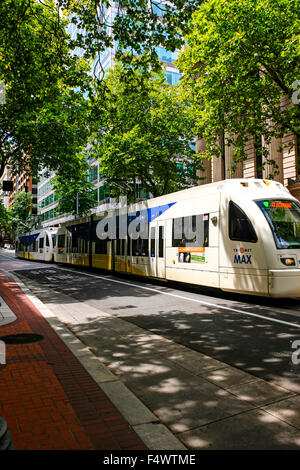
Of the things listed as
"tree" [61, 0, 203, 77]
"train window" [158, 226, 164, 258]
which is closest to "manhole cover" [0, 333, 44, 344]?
"tree" [61, 0, 203, 77]

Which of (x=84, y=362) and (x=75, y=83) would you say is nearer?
(x=84, y=362)

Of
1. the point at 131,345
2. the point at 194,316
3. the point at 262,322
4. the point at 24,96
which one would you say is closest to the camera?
the point at 131,345

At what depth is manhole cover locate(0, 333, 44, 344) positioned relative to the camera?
242 inches

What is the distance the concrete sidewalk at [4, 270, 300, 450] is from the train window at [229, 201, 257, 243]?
14.1 feet

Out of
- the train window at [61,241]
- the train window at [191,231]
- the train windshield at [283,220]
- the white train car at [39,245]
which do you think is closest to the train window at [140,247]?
the train window at [191,231]

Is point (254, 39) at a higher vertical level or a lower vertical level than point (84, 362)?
higher

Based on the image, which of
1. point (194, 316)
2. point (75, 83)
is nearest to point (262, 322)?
point (194, 316)

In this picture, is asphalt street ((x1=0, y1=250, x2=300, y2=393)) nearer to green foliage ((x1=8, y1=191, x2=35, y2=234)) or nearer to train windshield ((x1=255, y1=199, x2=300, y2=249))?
train windshield ((x1=255, y1=199, x2=300, y2=249))

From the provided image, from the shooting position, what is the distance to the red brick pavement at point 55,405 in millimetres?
2998

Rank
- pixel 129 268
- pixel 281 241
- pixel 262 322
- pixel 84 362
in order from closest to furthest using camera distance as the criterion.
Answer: pixel 84 362 < pixel 262 322 < pixel 281 241 < pixel 129 268

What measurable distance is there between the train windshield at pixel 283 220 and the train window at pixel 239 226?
497 millimetres

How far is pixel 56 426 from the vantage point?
321 cm
